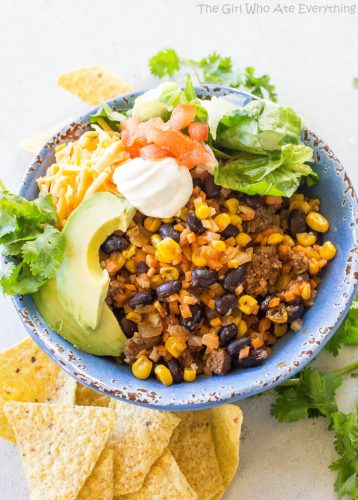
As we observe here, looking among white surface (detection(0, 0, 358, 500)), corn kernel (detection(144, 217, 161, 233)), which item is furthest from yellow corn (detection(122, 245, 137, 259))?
white surface (detection(0, 0, 358, 500))

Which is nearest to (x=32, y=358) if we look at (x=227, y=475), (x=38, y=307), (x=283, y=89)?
(x=38, y=307)

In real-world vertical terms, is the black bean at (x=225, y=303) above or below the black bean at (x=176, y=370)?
above

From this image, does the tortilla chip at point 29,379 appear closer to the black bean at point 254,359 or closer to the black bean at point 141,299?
the black bean at point 141,299

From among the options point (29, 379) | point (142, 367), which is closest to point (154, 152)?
point (142, 367)

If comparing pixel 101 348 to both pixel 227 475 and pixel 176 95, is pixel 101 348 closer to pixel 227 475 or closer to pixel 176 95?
pixel 227 475

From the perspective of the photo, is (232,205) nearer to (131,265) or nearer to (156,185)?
(156,185)

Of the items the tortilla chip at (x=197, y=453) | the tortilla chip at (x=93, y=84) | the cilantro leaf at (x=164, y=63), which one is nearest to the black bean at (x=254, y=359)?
the tortilla chip at (x=197, y=453)

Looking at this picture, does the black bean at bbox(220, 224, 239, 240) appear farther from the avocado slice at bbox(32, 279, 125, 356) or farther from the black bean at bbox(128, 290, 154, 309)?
the avocado slice at bbox(32, 279, 125, 356)
